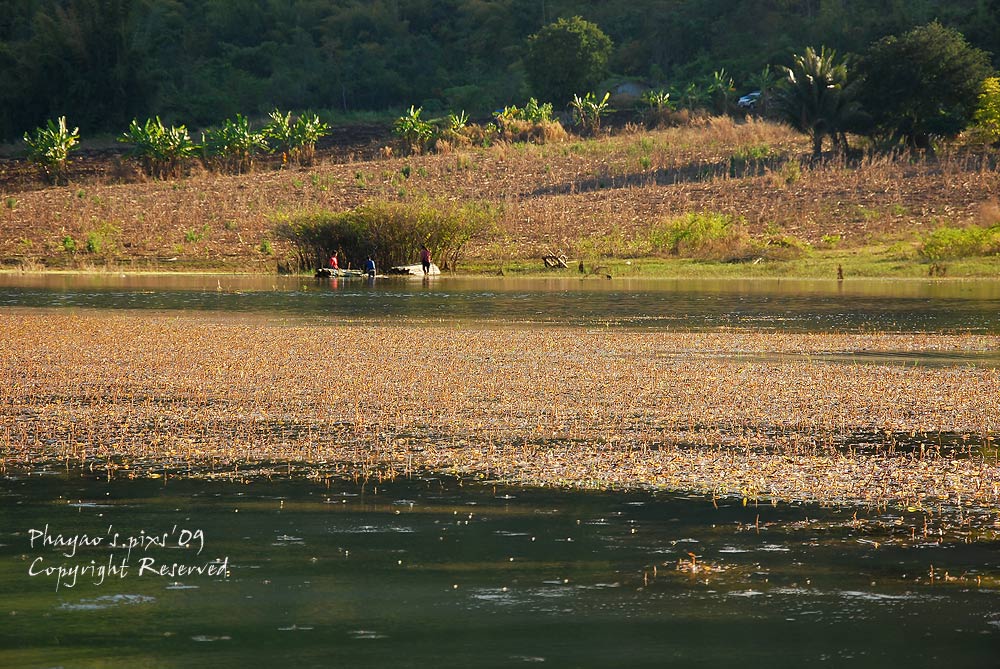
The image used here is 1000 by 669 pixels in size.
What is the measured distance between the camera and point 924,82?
210ft

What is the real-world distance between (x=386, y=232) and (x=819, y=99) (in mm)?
22930

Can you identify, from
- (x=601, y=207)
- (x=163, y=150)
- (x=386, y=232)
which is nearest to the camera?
(x=386, y=232)

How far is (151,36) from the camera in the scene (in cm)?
12375

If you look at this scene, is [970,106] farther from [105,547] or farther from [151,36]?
[151,36]

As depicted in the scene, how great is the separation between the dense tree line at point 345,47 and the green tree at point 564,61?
28.4ft

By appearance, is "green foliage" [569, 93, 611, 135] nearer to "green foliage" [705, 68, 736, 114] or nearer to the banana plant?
the banana plant

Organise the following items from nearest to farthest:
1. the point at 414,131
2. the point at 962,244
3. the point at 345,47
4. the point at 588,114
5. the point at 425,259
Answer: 1. the point at 962,244
2. the point at 425,259
3. the point at 414,131
4. the point at 588,114
5. the point at 345,47

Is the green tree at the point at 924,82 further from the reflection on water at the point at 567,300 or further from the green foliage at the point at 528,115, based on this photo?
the green foliage at the point at 528,115

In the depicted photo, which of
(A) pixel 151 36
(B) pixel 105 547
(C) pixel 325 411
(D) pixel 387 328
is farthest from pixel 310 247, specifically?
(A) pixel 151 36

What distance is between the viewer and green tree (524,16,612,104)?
99812mm

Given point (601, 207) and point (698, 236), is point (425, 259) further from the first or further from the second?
point (601, 207)

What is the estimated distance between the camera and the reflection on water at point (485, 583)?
806 centimetres

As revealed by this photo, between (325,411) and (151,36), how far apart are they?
113 m

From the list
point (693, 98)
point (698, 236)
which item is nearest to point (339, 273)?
point (698, 236)
